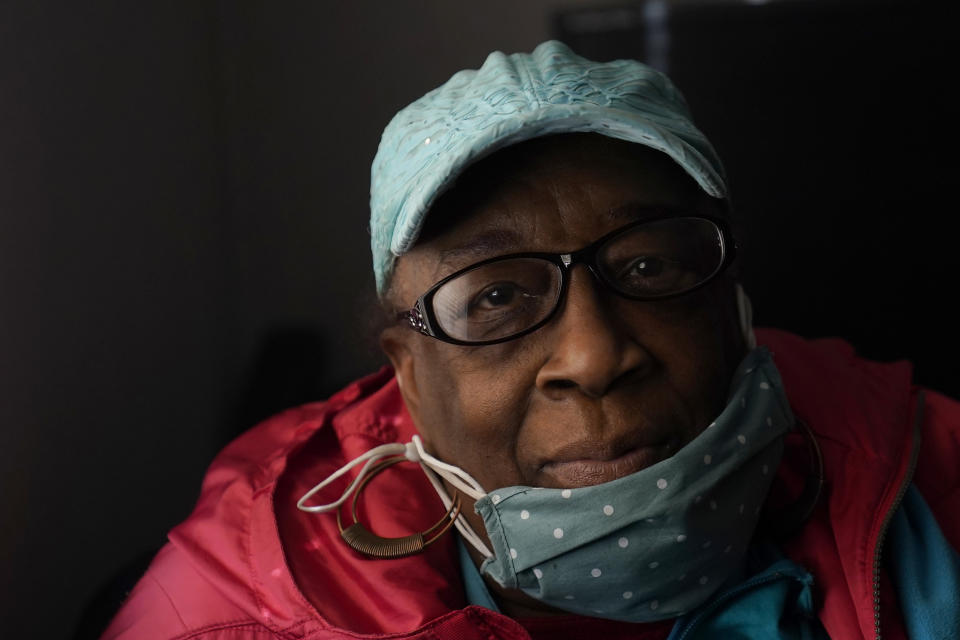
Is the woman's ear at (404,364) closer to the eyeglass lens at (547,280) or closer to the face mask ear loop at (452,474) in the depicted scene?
the face mask ear loop at (452,474)

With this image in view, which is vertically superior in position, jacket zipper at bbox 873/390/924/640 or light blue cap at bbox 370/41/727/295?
light blue cap at bbox 370/41/727/295

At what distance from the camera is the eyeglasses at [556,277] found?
1.03 meters

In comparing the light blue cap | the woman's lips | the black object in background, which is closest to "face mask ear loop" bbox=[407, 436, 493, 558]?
the woman's lips

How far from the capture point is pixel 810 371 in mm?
1374

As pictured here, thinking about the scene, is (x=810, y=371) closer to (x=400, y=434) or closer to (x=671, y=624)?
(x=671, y=624)

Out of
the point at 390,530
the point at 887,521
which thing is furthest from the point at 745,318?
the point at 390,530

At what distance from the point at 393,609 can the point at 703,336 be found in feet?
1.67

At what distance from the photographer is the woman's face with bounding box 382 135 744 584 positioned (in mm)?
1010

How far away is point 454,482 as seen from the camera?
113cm

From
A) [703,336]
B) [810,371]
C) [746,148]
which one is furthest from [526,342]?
[746,148]

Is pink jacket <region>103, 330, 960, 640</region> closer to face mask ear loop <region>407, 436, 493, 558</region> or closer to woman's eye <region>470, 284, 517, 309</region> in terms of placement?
face mask ear loop <region>407, 436, 493, 558</region>

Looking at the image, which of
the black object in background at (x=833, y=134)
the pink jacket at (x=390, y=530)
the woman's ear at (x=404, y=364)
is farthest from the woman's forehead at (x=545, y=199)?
the black object in background at (x=833, y=134)

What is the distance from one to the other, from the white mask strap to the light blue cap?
22 cm

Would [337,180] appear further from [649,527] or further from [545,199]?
[649,527]
